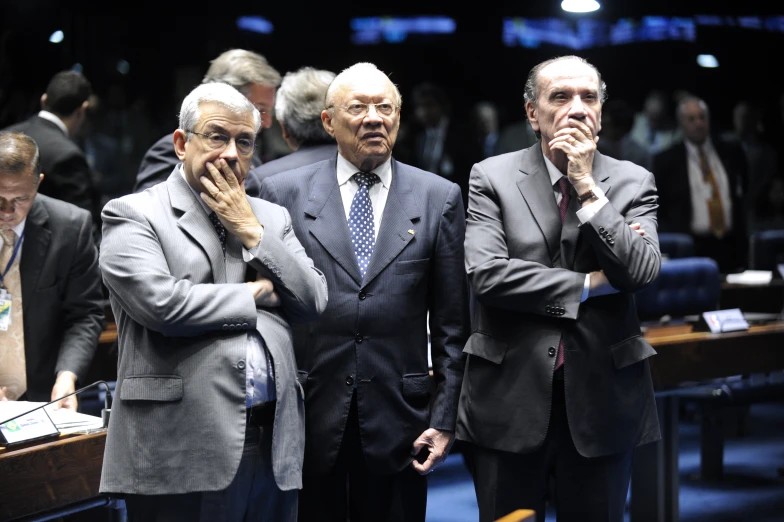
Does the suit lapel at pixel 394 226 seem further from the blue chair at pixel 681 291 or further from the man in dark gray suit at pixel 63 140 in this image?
the man in dark gray suit at pixel 63 140

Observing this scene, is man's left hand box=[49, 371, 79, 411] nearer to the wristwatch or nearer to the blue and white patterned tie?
the blue and white patterned tie

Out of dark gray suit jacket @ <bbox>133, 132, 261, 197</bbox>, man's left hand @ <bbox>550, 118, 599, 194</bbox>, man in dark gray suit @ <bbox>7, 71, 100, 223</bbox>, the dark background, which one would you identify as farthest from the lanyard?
the dark background

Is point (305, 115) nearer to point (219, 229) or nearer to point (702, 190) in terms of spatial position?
point (219, 229)

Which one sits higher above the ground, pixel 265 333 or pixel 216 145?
pixel 216 145

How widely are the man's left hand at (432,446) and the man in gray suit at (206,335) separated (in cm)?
40

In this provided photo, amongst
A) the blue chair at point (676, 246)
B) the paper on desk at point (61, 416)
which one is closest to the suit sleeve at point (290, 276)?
the paper on desk at point (61, 416)

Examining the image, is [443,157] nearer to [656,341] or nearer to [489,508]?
[656,341]

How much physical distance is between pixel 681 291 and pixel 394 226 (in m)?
2.13

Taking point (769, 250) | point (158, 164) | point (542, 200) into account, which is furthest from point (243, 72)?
point (769, 250)

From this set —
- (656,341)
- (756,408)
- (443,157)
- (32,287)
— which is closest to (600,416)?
(656,341)

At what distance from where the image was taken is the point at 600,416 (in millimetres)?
2547

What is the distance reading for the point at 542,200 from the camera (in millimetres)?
2654

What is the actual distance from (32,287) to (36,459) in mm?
657

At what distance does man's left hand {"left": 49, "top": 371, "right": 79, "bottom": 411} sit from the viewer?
2908mm
